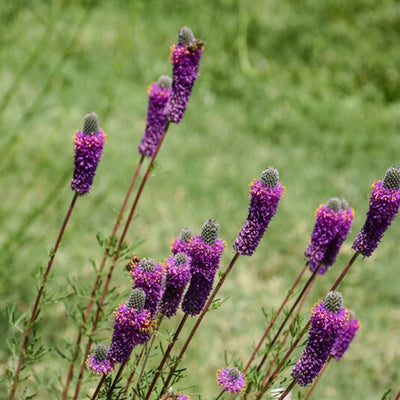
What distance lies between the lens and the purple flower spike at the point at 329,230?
6.81 ft

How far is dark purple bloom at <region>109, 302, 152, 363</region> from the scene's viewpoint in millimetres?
1672

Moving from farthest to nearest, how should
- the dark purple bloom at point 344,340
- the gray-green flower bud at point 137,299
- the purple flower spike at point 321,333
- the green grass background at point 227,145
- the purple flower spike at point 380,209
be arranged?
the green grass background at point 227,145
the dark purple bloom at point 344,340
the purple flower spike at point 380,209
the purple flower spike at point 321,333
the gray-green flower bud at point 137,299

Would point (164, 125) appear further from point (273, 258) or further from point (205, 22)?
point (205, 22)

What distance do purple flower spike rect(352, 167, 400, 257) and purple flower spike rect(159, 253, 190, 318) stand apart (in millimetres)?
576

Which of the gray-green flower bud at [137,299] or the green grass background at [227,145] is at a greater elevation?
the green grass background at [227,145]

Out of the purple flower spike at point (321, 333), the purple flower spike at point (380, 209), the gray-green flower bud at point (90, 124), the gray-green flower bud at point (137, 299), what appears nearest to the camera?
the gray-green flower bud at point (137, 299)

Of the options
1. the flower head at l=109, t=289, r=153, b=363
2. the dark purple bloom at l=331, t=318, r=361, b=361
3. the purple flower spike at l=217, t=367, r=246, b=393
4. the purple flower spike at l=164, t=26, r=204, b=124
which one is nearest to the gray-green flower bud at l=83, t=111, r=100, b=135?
the purple flower spike at l=164, t=26, r=204, b=124

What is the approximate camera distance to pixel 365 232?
1.95 m

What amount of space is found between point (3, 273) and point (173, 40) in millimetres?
6351

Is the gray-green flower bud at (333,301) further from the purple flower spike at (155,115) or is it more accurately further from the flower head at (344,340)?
the purple flower spike at (155,115)

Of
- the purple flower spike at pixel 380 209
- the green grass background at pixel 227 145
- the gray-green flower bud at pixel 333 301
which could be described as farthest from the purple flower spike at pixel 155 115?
the gray-green flower bud at pixel 333 301

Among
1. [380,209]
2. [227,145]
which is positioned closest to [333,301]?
[380,209]

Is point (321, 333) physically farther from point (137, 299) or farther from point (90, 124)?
point (90, 124)

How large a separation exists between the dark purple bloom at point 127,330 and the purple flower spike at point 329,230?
2.36ft
